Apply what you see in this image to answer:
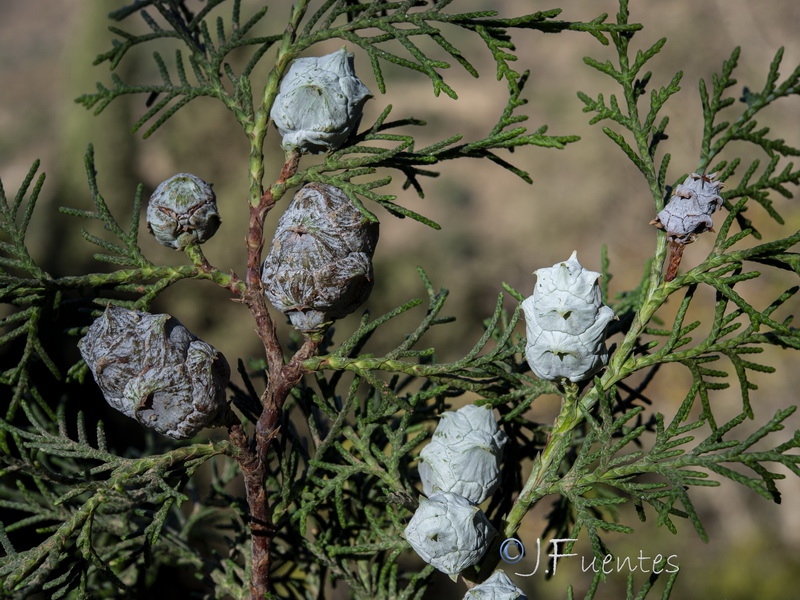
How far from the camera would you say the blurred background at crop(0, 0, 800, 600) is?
12.1 ft

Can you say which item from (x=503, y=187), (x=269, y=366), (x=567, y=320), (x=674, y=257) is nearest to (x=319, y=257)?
(x=269, y=366)

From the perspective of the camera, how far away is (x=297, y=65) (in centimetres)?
100

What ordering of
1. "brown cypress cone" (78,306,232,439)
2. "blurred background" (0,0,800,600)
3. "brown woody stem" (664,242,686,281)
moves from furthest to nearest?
"blurred background" (0,0,800,600) < "brown woody stem" (664,242,686,281) < "brown cypress cone" (78,306,232,439)

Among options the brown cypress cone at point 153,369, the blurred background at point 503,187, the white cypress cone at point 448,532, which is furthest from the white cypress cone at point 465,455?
the blurred background at point 503,187

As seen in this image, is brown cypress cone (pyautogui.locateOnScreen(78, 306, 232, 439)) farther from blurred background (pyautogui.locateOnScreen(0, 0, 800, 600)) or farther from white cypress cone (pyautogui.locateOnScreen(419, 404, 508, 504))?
blurred background (pyautogui.locateOnScreen(0, 0, 800, 600))

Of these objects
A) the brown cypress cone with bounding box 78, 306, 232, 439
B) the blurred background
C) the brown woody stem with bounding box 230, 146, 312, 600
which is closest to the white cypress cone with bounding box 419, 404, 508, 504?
the brown woody stem with bounding box 230, 146, 312, 600

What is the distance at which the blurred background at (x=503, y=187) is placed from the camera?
12.1ft

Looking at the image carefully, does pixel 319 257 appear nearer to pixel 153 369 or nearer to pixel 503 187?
pixel 153 369

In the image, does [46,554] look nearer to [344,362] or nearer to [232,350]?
[344,362]

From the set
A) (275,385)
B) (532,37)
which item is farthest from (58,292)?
(532,37)

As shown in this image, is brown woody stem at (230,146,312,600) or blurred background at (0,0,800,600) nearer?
brown woody stem at (230,146,312,600)

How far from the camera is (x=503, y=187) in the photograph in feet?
23.5

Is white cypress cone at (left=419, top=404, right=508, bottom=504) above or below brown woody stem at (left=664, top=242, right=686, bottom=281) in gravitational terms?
below

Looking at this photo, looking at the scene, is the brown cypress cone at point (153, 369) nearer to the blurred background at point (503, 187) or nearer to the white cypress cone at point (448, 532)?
the white cypress cone at point (448, 532)
